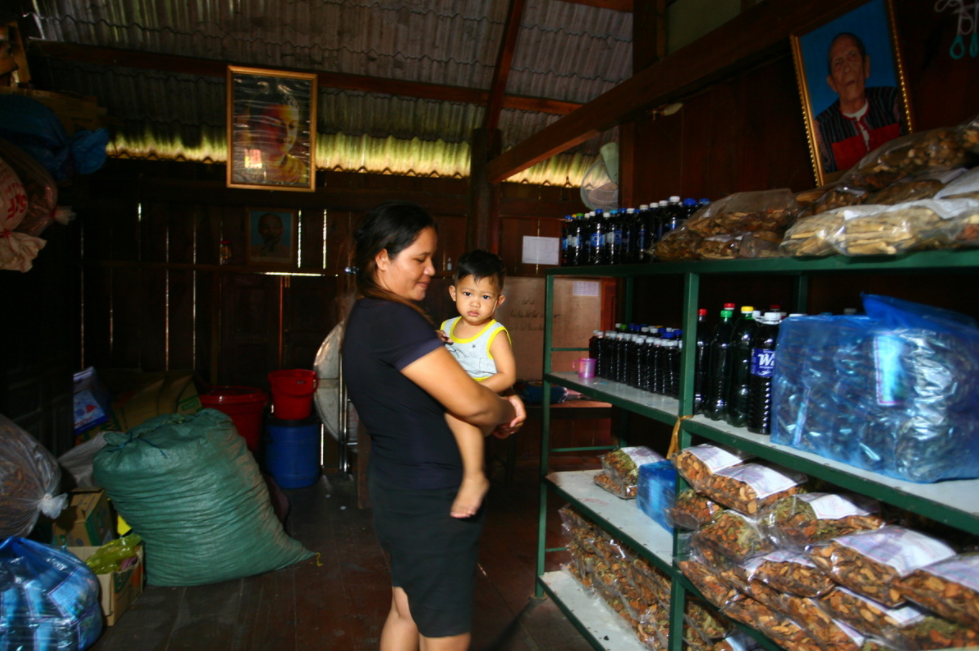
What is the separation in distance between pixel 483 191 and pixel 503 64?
0.98 meters

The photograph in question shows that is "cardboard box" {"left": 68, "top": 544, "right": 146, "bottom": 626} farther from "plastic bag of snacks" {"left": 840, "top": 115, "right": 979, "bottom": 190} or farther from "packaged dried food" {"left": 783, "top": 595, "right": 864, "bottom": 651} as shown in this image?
"plastic bag of snacks" {"left": 840, "top": 115, "right": 979, "bottom": 190}

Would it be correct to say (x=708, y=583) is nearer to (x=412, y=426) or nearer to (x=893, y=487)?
(x=893, y=487)

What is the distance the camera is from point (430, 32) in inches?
179

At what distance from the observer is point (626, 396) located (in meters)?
2.28

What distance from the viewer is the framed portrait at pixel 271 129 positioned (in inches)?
173

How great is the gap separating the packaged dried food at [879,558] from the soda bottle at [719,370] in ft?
1.68

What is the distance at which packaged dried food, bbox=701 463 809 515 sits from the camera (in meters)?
1.62

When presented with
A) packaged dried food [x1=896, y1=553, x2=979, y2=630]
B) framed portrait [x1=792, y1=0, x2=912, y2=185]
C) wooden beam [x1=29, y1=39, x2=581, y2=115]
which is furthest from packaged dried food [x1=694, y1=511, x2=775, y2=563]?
wooden beam [x1=29, y1=39, x2=581, y2=115]

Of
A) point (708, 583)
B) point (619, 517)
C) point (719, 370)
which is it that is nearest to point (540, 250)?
point (619, 517)

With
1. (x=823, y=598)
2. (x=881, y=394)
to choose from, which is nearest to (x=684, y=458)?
(x=823, y=598)

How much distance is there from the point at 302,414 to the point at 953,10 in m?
4.33

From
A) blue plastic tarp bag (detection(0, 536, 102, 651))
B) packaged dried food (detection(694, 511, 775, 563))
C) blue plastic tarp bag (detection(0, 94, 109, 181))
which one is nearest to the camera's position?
packaged dried food (detection(694, 511, 775, 563))

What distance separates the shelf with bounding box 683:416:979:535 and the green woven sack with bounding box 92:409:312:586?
245 cm

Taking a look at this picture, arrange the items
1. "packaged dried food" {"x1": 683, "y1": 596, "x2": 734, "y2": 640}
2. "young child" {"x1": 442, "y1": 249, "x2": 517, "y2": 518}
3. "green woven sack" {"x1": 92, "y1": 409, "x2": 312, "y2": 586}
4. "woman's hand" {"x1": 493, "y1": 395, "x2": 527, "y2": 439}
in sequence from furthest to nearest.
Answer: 1. "green woven sack" {"x1": 92, "y1": 409, "x2": 312, "y2": 586}
2. "young child" {"x1": 442, "y1": 249, "x2": 517, "y2": 518}
3. "packaged dried food" {"x1": 683, "y1": 596, "x2": 734, "y2": 640}
4. "woman's hand" {"x1": 493, "y1": 395, "x2": 527, "y2": 439}
